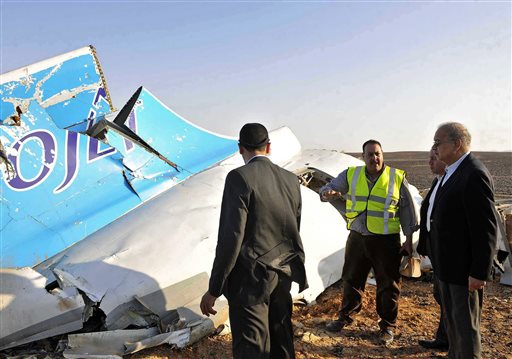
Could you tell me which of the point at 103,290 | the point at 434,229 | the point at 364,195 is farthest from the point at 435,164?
the point at 103,290

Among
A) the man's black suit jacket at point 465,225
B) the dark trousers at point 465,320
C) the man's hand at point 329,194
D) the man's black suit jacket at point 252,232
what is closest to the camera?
the man's black suit jacket at point 252,232

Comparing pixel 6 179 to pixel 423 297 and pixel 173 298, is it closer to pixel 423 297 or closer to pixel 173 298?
pixel 173 298

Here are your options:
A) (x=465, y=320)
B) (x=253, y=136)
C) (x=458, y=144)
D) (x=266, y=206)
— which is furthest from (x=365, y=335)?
(x=253, y=136)

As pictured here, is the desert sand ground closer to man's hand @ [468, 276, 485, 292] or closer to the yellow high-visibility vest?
the yellow high-visibility vest

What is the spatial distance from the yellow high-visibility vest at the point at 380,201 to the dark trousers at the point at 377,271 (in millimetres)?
97

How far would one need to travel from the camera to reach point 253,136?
8.36ft

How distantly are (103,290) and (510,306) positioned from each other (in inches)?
162

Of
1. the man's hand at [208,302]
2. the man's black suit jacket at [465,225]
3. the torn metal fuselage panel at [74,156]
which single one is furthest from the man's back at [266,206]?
the torn metal fuselage panel at [74,156]

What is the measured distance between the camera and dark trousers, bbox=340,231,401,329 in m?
3.76

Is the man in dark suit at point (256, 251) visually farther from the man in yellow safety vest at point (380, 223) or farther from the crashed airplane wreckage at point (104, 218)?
the man in yellow safety vest at point (380, 223)

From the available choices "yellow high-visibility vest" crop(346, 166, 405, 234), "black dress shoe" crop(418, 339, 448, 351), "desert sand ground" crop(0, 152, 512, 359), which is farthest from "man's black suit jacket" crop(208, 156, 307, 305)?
"black dress shoe" crop(418, 339, 448, 351)

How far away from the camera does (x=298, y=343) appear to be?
375cm

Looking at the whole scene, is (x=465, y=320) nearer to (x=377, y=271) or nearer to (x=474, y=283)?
(x=474, y=283)

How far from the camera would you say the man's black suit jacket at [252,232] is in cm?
236
